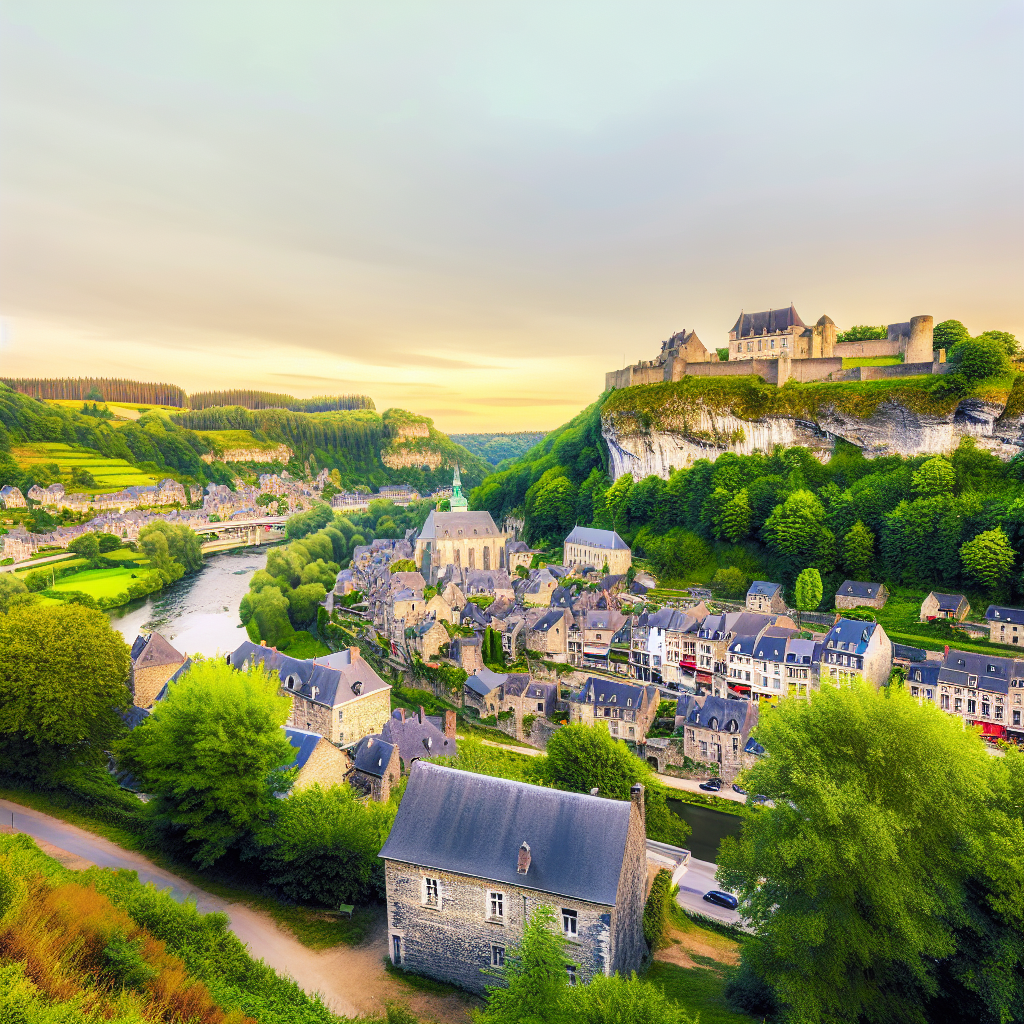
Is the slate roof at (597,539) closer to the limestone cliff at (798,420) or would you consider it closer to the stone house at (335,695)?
the limestone cliff at (798,420)

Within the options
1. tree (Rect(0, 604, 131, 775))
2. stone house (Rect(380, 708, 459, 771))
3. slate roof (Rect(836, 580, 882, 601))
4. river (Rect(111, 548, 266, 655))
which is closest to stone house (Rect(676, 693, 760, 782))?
stone house (Rect(380, 708, 459, 771))

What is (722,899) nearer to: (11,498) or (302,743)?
(302,743)

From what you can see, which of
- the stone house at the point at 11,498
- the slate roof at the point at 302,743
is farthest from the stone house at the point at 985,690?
the stone house at the point at 11,498

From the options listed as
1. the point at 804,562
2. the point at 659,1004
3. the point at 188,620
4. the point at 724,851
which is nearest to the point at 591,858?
the point at 659,1004

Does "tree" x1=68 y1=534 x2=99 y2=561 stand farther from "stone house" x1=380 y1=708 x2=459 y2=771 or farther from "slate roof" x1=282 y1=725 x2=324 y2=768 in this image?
"slate roof" x1=282 y1=725 x2=324 y2=768

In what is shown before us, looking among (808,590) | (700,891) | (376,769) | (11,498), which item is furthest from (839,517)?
(11,498)

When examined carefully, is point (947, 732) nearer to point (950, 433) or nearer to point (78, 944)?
point (78, 944)
